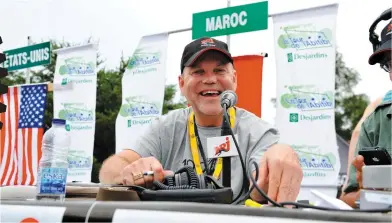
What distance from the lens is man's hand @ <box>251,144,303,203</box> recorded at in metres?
1.47

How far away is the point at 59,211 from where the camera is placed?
100 centimetres

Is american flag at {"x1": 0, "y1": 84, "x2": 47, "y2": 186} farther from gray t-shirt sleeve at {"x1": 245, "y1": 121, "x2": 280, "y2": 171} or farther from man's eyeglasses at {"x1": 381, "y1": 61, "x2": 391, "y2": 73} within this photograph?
man's eyeglasses at {"x1": 381, "y1": 61, "x2": 391, "y2": 73}

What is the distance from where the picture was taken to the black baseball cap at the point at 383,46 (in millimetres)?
1445

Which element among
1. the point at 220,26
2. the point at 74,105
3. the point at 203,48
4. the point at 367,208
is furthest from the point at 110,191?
the point at 74,105

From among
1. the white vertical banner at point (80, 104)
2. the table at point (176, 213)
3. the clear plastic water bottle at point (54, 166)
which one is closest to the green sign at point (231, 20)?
the white vertical banner at point (80, 104)

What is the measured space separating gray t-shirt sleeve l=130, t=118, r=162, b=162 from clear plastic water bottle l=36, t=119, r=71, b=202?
0.75 m

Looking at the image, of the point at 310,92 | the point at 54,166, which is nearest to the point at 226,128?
the point at 54,166

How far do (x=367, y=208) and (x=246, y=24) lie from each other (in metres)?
4.24

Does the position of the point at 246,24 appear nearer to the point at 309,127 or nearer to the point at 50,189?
the point at 309,127

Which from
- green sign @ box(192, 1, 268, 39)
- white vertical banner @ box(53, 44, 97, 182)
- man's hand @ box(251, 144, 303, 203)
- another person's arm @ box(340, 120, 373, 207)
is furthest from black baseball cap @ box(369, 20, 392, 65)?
white vertical banner @ box(53, 44, 97, 182)

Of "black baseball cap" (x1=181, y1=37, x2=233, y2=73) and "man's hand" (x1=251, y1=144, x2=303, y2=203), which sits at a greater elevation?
"black baseball cap" (x1=181, y1=37, x2=233, y2=73)

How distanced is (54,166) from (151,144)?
90 cm

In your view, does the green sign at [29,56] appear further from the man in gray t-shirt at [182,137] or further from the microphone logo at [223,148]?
the microphone logo at [223,148]

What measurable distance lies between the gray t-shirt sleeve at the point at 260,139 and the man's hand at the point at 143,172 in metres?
0.61
